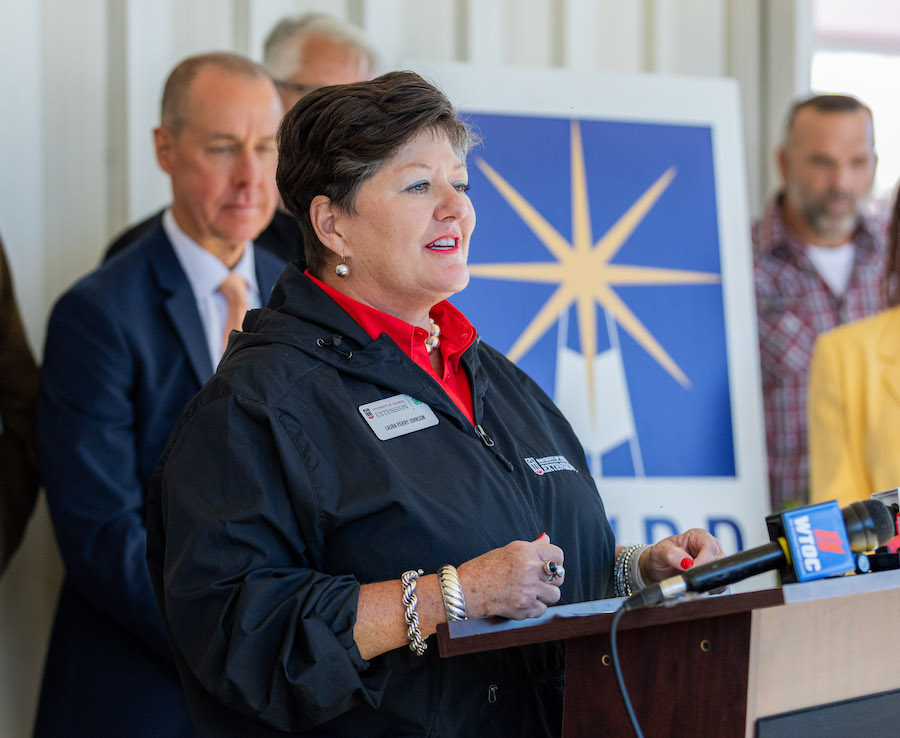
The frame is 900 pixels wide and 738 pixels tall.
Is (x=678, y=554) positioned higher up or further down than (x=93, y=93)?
further down

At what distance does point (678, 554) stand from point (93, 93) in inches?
104

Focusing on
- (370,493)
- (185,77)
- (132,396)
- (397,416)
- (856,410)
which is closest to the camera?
(370,493)

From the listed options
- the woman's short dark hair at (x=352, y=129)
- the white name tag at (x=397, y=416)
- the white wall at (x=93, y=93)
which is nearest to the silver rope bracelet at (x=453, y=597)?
the white name tag at (x=397, y=416)

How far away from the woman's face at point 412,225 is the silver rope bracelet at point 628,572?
551 millimetres

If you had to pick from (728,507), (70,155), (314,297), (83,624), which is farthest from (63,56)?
(728,507)

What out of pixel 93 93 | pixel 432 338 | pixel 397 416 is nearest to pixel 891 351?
pixel 432 338

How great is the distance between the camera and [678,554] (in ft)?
5.97

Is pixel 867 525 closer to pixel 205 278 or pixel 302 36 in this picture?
pixel 205 278

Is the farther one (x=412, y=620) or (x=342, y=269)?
(x=342, y=269)

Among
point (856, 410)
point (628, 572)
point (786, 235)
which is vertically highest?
point (786, 235)

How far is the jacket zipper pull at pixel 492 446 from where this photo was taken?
1.87 metres

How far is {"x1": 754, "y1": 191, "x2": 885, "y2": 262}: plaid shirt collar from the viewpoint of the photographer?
4.28 metres

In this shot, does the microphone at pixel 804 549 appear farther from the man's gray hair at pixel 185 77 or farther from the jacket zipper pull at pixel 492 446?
the man's gray hair at pixel 185 77

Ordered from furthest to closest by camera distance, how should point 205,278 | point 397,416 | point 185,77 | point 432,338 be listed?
point 185,77
point 205,278
point 432,338
point 397,416
